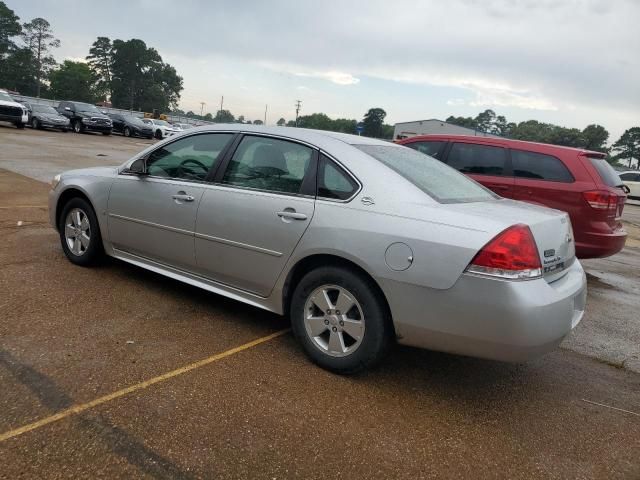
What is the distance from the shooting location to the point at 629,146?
92.0 m

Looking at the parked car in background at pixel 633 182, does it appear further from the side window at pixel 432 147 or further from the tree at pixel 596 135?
the tree at pixel 596 135

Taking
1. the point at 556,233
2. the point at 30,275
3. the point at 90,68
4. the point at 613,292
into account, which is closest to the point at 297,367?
the point at 556,233

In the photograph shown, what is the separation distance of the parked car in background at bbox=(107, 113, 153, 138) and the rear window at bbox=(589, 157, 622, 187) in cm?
3176

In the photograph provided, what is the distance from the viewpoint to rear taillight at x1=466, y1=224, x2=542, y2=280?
271cm

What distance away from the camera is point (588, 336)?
453 centimetres

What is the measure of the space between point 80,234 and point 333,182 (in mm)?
2791

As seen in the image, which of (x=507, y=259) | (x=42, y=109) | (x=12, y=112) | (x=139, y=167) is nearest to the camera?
(x=507, y=259)

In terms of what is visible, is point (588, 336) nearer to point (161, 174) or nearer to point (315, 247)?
point (315, 247)

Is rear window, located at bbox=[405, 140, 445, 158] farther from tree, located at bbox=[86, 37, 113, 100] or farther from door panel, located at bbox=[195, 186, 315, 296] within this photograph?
tree, located at bbox=[86, 37, 113, 100]

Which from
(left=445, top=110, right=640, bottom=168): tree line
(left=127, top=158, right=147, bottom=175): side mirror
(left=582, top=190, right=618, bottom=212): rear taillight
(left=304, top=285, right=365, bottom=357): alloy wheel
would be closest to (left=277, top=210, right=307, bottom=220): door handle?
(left=304, top=285, right=365, bottom=357): alloy wheel

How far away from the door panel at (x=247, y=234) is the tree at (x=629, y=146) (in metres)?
101

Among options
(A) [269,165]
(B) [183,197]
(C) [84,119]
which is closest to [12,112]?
(C) [84,119]

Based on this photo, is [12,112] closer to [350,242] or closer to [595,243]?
[595,243]

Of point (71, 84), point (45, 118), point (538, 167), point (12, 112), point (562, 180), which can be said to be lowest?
point (45, 118)
